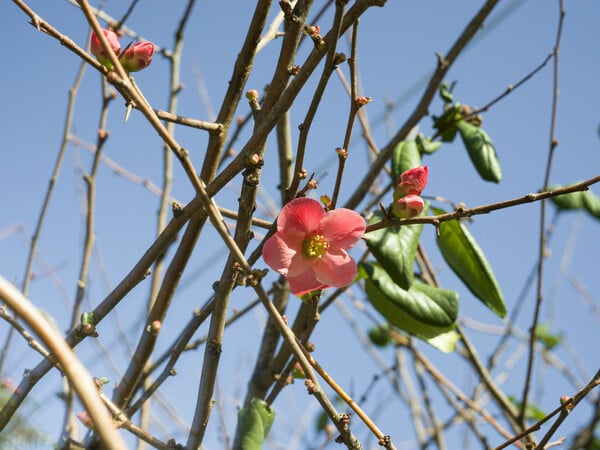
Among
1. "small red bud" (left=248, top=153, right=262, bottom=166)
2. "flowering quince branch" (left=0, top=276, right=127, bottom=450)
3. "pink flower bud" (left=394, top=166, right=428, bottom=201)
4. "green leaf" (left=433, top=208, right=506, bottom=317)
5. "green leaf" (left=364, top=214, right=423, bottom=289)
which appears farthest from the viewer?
"green leaf" (left=433, top=208, right=506, bottom=317)

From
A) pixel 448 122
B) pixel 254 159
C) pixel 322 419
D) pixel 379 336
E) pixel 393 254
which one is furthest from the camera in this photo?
pixel 322 419

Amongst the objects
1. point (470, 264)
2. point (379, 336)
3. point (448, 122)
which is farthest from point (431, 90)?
point (379, 336)

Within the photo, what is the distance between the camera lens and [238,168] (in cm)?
84

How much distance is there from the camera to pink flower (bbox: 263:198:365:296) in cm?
91

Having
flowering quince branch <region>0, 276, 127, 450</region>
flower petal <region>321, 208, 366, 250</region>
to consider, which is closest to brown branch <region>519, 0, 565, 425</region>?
flower petal <region>321, 208, 366, 250</region>

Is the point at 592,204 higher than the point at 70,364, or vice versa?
the point at 592,204

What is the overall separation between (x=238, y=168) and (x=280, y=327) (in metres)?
0.21

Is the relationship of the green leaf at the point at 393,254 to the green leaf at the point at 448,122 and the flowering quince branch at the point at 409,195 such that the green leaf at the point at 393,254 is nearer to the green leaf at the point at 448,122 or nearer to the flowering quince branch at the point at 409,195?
the flowering quince branch at the point at 409,195

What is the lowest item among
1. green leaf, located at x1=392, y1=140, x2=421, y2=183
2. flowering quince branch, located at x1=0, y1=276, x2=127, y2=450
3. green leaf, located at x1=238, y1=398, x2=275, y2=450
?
flowering quince branch, located at x1=0, y1=276, x2=127, y2=450

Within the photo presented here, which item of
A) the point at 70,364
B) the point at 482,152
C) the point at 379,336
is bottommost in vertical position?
the point at 70,364

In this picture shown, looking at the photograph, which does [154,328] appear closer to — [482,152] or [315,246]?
[315,246]

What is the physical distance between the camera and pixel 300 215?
93 centimetres

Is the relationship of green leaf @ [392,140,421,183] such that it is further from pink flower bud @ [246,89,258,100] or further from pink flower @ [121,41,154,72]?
pink flower @ [121,41,154,72]

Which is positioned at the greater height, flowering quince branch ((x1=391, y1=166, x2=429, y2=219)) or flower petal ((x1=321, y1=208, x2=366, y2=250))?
flowering quince branch ((x1=391, y1=166, x2=429, y2=219))
